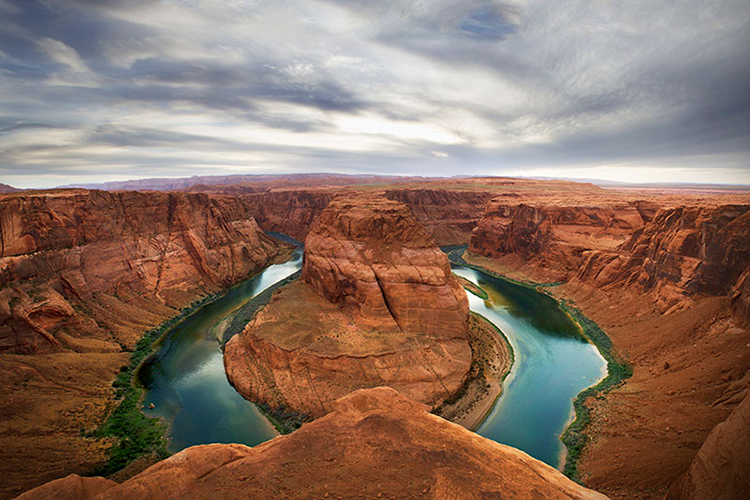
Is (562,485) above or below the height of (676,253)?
below

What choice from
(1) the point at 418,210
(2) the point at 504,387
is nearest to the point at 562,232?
(2) the point at 504,387

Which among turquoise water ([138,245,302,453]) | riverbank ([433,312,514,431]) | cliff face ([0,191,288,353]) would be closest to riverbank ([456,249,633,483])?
riverbank ([433,312,514,431])

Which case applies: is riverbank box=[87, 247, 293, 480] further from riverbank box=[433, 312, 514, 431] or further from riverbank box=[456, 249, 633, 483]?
riverbank box=[456, 249, 633, 483]

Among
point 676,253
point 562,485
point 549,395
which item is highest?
point 676,253

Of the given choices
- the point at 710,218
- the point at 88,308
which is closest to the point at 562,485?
the point at 710,218

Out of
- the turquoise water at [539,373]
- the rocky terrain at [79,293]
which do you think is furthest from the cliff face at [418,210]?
the turquoise water at [539,373]

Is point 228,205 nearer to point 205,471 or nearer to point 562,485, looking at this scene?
point 205,471

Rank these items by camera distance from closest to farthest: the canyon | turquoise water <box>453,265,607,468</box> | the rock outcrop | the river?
the rock outcrop < the canyon < turquoise water <box>453,265,607,468</box> < the river
